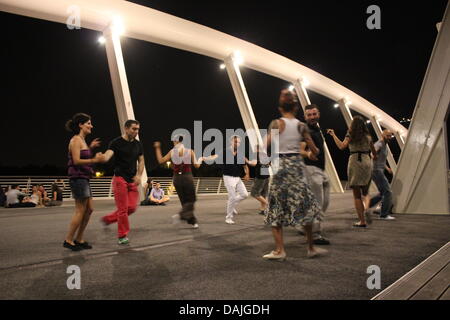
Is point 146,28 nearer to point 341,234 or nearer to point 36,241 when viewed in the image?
point 36,241

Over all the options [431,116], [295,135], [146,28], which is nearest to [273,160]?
[295,135]

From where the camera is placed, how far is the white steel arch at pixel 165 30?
9594 mm

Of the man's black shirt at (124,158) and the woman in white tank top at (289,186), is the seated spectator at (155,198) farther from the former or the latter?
the woman in white tank top at (289,186)

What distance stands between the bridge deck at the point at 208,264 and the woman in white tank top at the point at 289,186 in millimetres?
333

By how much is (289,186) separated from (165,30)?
36.8 ft

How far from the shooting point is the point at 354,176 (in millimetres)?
4848

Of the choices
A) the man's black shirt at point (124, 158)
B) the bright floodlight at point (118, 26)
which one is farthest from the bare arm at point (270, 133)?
the bright floodlight at point (118, 26)

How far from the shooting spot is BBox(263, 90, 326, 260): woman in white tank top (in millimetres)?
2805

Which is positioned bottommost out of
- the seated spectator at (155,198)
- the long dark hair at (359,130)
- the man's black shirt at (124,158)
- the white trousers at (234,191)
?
the seated spectator at (155,198)

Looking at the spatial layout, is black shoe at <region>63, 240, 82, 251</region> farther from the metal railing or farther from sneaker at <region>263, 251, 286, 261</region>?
the metal railing

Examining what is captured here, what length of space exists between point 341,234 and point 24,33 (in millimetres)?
14817

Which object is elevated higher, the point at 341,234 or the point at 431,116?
the point at 431,116

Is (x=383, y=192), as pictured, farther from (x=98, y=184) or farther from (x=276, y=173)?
(x=98, y=184)

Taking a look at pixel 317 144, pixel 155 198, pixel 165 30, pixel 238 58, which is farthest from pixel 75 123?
pixel 238 58
